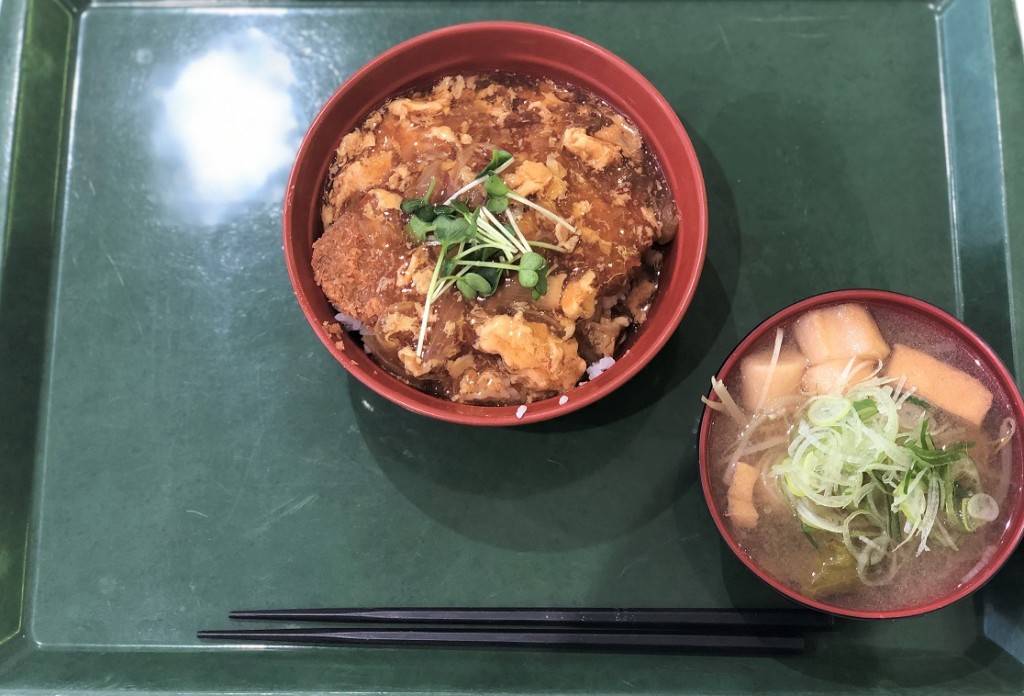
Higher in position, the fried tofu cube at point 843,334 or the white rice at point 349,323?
the fried tofu cube at point 843,334

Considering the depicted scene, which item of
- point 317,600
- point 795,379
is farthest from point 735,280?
point 317,600

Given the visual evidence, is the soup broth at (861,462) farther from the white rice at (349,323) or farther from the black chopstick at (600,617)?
the white rice at (349,323)

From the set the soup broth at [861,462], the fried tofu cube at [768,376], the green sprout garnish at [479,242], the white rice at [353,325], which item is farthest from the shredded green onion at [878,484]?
the white rice at [353,325]

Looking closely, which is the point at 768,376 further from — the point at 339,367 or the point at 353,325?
the point at 339,367

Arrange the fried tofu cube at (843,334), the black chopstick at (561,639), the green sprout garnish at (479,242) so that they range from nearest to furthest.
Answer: the green sprout garnish at (479,242), the fried tofu cube at (843,334), the black chopstick at (561,639)

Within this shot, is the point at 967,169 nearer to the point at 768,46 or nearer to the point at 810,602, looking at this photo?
the point at 768,46

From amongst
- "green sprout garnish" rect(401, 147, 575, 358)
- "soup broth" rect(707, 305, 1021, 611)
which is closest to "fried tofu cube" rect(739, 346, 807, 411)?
"soup broth" rect(707, 305, 1021, 611)
